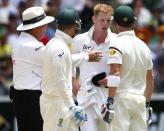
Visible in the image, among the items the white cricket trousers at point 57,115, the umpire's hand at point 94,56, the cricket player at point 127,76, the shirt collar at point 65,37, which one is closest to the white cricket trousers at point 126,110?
the cricket player at point 127,76

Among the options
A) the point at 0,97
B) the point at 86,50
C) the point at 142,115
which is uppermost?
the point at 86,50

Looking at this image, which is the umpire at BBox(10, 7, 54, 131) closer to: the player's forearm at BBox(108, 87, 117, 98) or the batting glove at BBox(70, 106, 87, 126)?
the player's forearm at BBox(108, 87, 117, 98)

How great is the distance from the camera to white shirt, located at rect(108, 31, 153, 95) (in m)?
9.56

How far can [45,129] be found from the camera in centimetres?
939

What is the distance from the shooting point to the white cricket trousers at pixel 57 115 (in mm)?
9164

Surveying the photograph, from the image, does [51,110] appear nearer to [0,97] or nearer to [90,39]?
[90,39]

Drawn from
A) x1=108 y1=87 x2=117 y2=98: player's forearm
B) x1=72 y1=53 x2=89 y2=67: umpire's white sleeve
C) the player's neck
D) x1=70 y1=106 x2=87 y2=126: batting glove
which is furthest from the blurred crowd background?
x1=70 y1=106 x2=87 y2=126: batting glove

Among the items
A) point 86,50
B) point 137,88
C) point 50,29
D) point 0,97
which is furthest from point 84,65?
point 50,29

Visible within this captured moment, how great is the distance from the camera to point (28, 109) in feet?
33.6

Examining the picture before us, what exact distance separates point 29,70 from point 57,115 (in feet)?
3.59

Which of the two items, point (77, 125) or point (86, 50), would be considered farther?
point (86, 50)

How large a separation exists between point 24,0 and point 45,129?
863cm

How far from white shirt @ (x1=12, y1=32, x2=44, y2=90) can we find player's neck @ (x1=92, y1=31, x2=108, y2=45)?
740 mm

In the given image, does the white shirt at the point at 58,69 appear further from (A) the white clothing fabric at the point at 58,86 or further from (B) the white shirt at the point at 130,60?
(B) the white shirt at the point at 130,60
